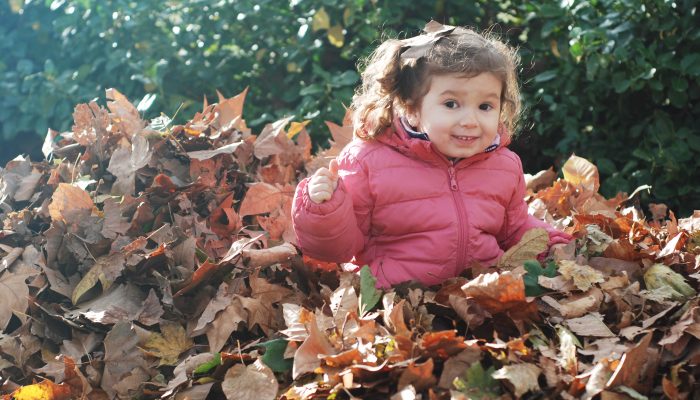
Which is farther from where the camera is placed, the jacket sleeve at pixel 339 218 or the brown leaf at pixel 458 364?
the jacket sleeve at pixel 339 218

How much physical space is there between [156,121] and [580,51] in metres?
2.03

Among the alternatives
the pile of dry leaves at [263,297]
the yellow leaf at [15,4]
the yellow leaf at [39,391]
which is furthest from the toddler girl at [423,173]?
the yellow leaf at [15,4]

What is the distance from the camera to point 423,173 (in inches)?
→ 114

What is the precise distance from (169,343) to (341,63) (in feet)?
8.73

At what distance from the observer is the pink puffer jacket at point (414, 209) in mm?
2877

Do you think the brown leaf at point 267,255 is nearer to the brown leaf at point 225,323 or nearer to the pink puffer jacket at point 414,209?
the pink puffer jacket at point 414,209

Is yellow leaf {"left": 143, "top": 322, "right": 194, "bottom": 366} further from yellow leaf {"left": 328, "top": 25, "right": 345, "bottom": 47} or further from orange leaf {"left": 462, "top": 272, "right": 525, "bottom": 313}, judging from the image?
yellow leaf {"left": 328, "top": 25, "right": 345, "bottom": 47}

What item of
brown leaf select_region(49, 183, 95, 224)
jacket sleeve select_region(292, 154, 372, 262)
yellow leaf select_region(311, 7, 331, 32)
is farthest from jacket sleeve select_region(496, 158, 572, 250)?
yellow leaf select_region(311, 7, 331, 32)

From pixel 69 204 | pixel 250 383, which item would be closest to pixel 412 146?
pixel 250 383

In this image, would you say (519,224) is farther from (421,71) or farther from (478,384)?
(478,384)

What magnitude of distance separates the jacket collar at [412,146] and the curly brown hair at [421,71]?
0.04 meters

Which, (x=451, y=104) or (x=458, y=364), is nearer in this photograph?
(x=458, y=364)

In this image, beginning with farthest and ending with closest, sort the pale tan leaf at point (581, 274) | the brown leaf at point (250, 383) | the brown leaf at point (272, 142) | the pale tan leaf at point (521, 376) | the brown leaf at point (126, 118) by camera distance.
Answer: the brown leaf at point (272, 142)
the brown leaf at point (126, 118)
the pale tan leaf at point (581, 274)
the brown leaf at point (250, 383)
the pale tan leaf at point (521, 376)

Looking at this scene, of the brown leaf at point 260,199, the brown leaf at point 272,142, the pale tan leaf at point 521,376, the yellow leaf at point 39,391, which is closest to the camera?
the pale tan leaf at point 521,376
